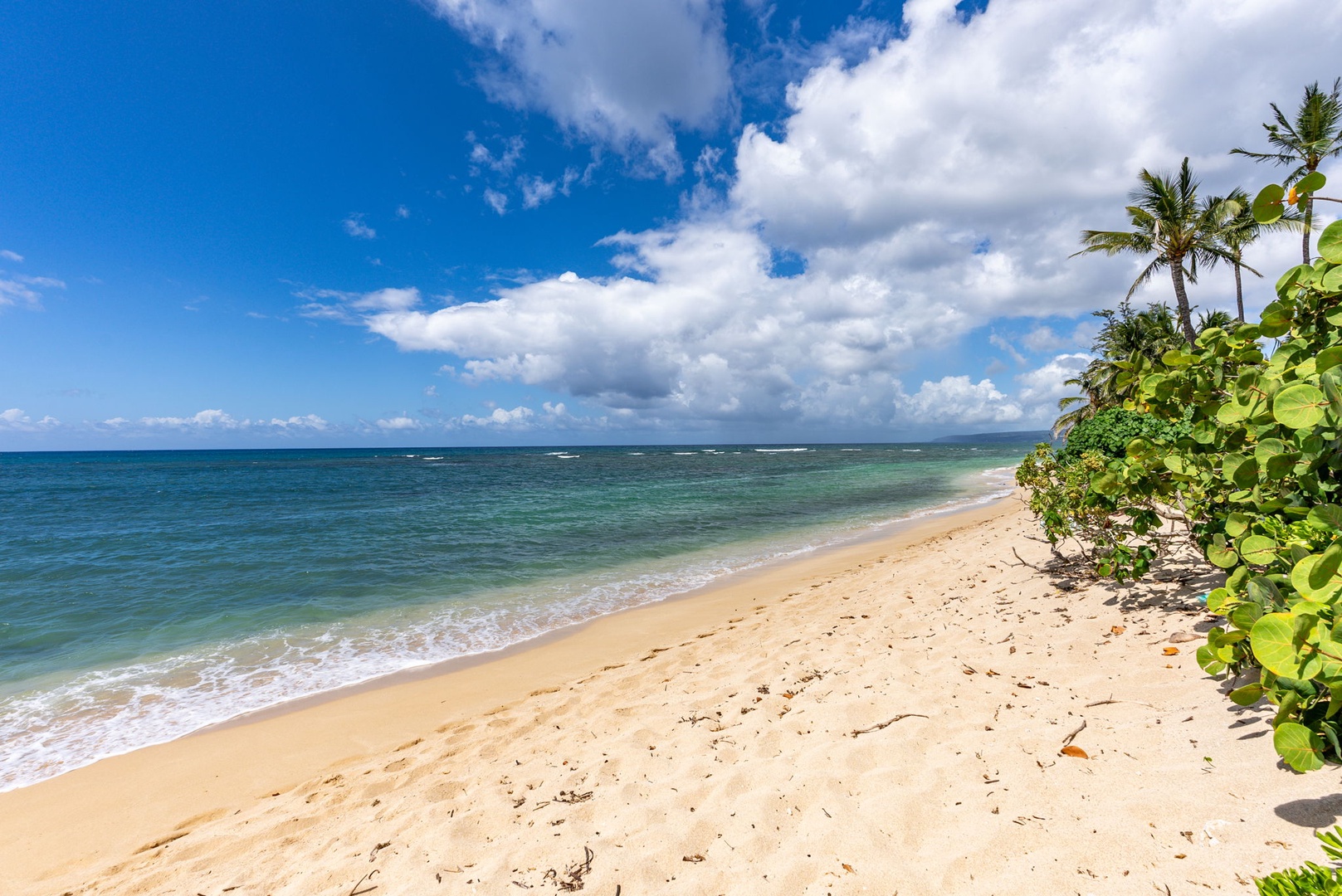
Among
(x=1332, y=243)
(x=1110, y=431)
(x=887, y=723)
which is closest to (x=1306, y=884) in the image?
(x=1332, y=243)

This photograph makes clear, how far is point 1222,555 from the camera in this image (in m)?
3.22

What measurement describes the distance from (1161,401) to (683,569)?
11.0 metres

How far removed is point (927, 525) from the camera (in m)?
18.3

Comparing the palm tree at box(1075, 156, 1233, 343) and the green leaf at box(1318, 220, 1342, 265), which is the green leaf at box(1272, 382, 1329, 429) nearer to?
the green leaf at box(1318, 220, 1342, 265)

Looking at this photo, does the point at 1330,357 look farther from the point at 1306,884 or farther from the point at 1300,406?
the point at 1306,884

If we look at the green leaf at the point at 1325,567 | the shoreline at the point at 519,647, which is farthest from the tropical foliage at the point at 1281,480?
the shoreline at the point at 519,647

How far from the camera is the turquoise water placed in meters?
7.43

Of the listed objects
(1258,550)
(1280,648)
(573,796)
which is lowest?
(573,796)

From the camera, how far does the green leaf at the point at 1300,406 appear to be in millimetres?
1992

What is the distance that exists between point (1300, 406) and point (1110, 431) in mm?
13345

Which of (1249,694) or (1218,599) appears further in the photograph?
(1218,599)

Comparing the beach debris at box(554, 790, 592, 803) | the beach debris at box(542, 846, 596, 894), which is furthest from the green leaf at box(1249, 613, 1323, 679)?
the beach debris at box(554, 790, 592, 803)

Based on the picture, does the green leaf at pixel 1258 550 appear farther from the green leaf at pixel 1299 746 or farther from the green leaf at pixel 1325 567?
the green leaf at pixel 1325 567

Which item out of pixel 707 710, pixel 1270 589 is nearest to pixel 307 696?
pixel 707 710
